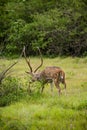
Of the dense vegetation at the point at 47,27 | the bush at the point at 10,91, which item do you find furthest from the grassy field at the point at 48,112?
the dense vegetation at the point at 47,27

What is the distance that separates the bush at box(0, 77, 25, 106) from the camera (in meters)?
12.4

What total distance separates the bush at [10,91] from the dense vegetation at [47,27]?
32.6 ft

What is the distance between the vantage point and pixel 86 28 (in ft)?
80.3

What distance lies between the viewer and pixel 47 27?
→ 86.2 ft

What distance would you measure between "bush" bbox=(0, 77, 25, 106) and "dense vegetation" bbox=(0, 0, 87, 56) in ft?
32.6

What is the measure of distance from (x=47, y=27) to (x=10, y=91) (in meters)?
13.8

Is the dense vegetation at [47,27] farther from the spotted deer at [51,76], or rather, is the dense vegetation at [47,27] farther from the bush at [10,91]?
the bush at [10,91]

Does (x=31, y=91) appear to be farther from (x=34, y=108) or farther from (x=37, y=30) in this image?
(x=37, y=30)

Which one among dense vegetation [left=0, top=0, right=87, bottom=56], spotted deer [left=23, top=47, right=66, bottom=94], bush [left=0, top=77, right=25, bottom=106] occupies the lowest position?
dense vegetation [left=0, top=0, right=87, bottom=56]

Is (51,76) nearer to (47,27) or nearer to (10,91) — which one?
(10,91)

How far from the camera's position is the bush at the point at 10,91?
1244cm

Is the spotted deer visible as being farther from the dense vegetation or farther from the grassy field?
the dense vegetation

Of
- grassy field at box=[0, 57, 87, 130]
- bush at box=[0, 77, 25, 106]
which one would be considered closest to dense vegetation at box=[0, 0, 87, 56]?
bush at box=[0, 77, 25, 106]

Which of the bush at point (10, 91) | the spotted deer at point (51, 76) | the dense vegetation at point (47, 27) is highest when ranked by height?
the bush at point (10, 91)
